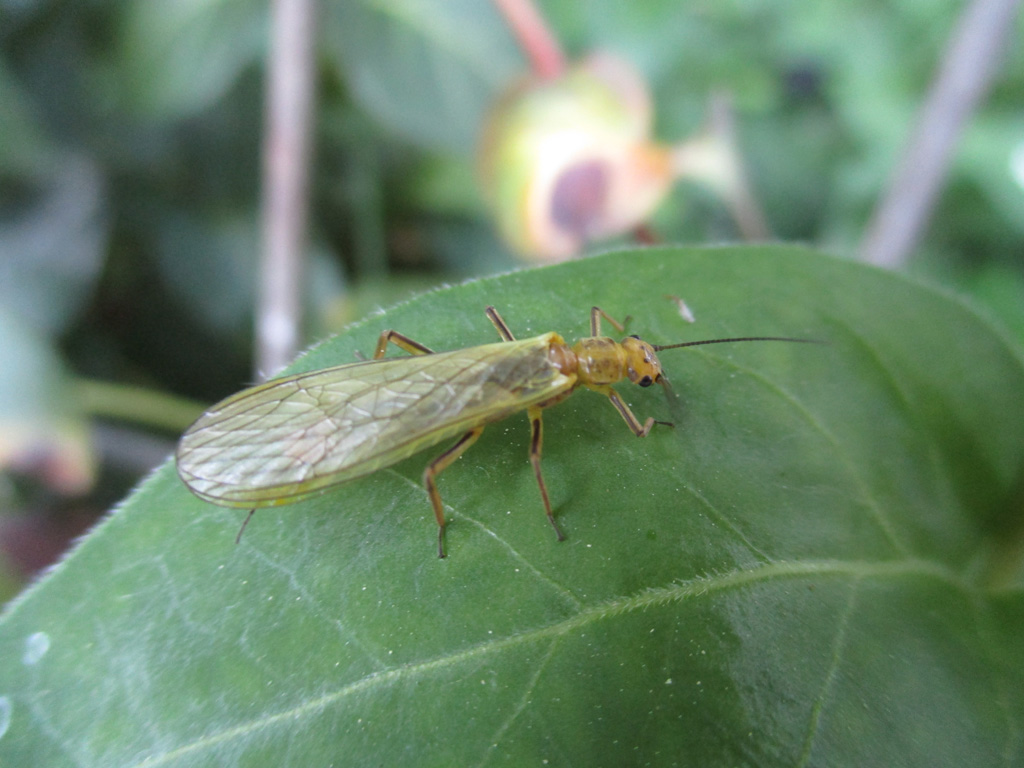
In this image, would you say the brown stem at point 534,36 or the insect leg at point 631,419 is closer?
the insect leg at point 631,419

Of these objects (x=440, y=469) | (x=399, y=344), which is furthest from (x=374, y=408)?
(x=440, y=469)

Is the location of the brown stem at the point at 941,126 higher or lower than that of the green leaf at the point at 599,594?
higher

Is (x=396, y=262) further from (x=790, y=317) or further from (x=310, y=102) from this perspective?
(x=790, y=317)

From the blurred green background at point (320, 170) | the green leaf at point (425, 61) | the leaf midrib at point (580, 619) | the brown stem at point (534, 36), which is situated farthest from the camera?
the green leaf at point (425, 61)

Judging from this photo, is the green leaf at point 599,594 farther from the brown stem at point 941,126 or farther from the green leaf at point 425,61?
the green leaf at point 425,61

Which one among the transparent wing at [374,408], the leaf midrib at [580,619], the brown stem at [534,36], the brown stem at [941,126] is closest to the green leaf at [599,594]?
the leaf midrib at [580,619]

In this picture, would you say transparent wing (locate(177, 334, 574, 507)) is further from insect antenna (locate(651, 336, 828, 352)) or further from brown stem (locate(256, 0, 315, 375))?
brown stem (locate(256, 0, 315, 375))
